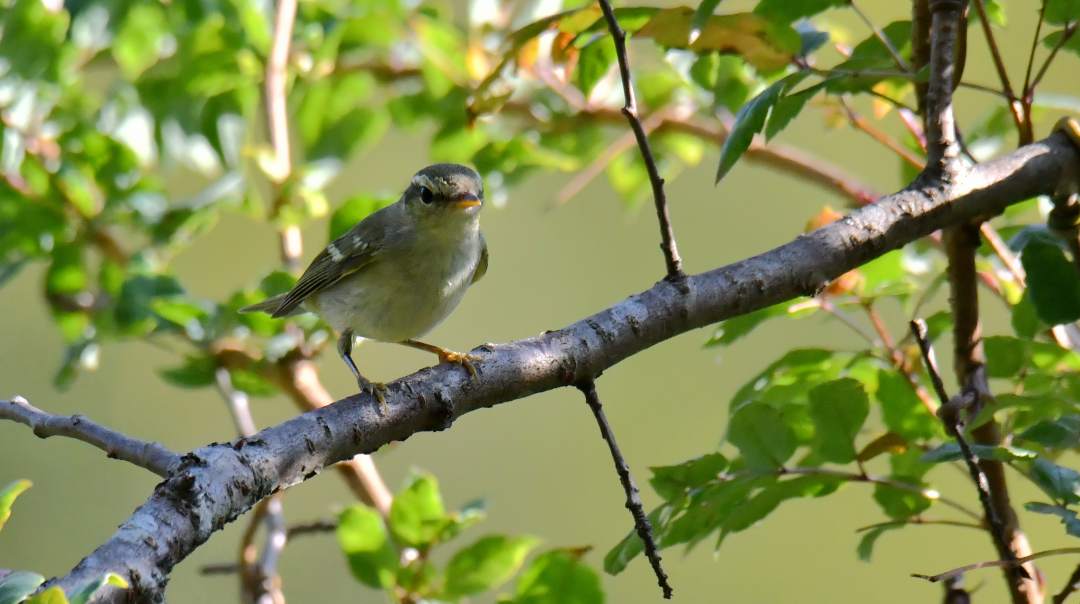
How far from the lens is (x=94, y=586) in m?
0.95

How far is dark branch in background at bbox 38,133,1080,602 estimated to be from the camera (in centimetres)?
126

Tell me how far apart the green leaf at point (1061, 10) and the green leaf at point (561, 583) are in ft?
3.67

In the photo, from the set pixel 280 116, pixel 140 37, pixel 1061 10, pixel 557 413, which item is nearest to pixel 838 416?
pixel 1061 10

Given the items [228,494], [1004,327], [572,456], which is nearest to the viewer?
[228,494]

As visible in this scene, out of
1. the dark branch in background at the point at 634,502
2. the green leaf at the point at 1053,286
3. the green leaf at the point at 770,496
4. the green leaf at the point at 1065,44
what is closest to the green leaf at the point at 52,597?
the dark branch in background at the point at 634,502

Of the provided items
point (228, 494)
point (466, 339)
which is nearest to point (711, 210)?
point (466, 339)

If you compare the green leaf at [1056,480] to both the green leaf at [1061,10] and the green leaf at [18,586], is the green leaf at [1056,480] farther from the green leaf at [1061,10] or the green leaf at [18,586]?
the green leaf at [18,586]

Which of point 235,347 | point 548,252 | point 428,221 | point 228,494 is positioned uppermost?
point 548,252

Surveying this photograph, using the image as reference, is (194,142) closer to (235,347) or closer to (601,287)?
(235,347)

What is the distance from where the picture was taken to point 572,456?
225 inches

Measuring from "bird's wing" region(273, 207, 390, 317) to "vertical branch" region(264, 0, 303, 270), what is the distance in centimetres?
11

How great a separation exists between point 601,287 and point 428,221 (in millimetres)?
3142

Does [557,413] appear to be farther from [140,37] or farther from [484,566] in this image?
[484,566]

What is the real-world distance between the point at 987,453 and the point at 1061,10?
74 centimetres
